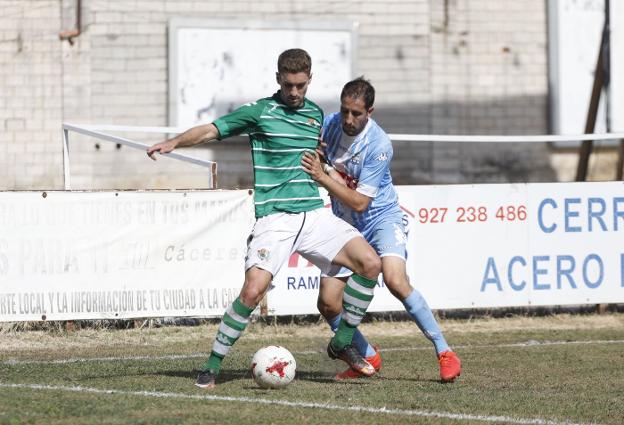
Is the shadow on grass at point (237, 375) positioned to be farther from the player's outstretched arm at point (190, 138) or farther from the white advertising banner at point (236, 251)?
the white advertising banner at point (236, 251)

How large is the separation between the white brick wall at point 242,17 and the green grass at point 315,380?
374 inches

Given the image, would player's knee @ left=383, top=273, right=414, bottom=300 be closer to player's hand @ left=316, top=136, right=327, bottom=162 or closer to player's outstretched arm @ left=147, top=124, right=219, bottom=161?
player's hand @ left=316, top=136, right=327, bottom=162

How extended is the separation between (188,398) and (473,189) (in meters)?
6.61

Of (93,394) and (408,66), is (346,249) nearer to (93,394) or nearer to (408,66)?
(93,394)

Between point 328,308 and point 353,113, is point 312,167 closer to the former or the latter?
point 353,113

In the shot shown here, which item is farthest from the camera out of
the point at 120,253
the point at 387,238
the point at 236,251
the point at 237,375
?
the point at 236,251

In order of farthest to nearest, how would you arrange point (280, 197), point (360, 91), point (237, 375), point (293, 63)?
1. point (237, 375)
2. point (360, 91)
3. point (280, 197)
4. point (293, 63)

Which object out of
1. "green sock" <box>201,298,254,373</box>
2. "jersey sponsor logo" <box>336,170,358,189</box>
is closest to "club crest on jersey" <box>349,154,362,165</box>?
"jersey sponsor logo" <box>336,170,358,189</box>

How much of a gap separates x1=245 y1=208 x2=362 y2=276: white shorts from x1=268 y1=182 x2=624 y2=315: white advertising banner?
4789 millimetres

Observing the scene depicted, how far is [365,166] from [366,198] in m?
0.22

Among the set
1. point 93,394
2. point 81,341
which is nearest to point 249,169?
point 81,341

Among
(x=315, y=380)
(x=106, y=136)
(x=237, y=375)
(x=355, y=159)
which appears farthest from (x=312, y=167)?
(x=106, y=136)

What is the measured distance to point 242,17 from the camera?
2177cm

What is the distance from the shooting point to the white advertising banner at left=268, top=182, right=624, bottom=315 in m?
13.2
